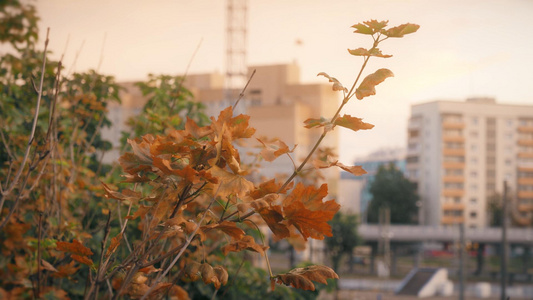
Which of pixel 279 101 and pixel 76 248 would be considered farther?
pixel 279 101

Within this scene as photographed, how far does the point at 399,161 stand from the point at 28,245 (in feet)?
396

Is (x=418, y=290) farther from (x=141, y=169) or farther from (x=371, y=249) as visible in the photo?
(x=141, y=169)

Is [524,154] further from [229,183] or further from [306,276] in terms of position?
[229,183]

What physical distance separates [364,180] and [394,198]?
1580 inches

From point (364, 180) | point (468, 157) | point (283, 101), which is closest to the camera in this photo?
point (283, 101)

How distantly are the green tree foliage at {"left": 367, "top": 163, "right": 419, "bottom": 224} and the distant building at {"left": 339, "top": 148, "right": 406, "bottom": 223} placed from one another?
425cm

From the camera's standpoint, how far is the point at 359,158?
13412 centimetres

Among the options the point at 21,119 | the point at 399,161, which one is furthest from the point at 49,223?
the point at 399,161

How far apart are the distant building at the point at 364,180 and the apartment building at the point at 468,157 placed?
984cm

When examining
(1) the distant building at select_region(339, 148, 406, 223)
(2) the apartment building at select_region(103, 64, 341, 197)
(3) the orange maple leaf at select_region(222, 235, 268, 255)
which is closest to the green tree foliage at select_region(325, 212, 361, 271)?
(2) the apartment building at select_region(103, 64, 341, 197)

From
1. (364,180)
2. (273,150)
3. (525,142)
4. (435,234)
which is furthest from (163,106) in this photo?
(364,180)

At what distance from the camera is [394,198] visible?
225ft

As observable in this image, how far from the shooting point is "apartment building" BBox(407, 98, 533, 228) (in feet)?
223

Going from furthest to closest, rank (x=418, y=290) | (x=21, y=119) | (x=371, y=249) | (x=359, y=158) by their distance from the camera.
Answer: (x=359, y=158)
(x=371, y=249)
(x=418, y=290)
(x=21, y=119)
